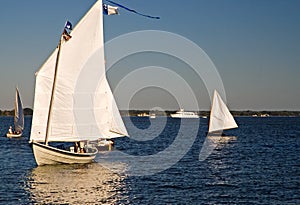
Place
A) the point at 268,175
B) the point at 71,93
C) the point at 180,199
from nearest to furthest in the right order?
1. the point at 180,199
2. the point at 268,175
3. the point at 71,93

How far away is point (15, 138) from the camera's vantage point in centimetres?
9431

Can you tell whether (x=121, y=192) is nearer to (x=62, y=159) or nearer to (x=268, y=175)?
(x=62, y=159)

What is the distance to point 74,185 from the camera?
35188 millimetres

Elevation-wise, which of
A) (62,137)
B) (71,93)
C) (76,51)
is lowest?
(62,137)

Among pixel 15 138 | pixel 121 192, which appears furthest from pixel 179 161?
pixel 15 138

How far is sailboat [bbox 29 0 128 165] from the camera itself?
42.9 m

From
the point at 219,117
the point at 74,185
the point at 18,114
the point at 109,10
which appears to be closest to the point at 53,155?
the point at 74,185

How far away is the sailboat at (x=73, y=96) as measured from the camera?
1690 inches

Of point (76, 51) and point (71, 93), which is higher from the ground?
point (76, 51)

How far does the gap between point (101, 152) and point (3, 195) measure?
2933 cm

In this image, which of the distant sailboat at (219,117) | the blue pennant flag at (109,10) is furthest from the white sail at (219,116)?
the blue pennant flag at (109,10)

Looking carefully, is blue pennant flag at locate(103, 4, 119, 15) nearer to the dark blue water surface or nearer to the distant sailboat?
the dark blue water surface

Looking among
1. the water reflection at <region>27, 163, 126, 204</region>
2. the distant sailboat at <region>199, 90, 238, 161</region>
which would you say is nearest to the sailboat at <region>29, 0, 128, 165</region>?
the water reflection at <region>27, 163, 126, 204</region>

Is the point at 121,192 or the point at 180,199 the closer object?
the point at 180,199
